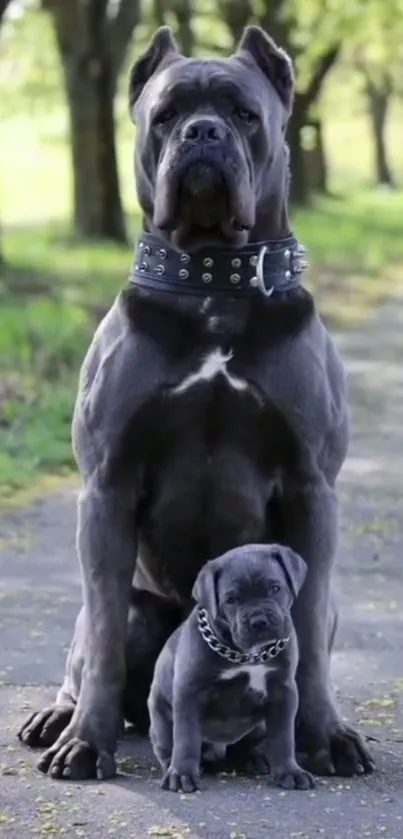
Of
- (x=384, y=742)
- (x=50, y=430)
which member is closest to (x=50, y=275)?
(x=50, y=430)

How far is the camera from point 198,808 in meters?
4.65

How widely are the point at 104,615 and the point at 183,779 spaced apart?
561 mm

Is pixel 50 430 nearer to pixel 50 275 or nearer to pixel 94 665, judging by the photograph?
pixel 94 665

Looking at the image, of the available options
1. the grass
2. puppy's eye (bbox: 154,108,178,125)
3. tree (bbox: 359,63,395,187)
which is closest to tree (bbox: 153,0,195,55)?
the grass

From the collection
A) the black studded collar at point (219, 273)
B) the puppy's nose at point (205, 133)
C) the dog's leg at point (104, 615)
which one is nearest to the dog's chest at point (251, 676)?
the dog's leg at point (104, 615)

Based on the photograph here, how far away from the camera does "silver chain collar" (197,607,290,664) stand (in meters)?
4.69

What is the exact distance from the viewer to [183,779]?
15.7 ft

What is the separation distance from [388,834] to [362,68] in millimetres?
57607

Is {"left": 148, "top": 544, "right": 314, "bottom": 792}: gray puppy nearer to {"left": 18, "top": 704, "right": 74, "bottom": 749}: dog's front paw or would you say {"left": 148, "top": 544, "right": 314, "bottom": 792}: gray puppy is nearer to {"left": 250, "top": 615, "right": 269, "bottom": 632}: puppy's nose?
{"left": 250, "top": 615, "right": 269, "bottom": 632}: puppy's nose

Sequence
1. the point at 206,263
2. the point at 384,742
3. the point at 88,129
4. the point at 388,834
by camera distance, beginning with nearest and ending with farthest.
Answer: the point at 388,834 → the point at 206,263 → the point at 384,742 → the point at 88,129

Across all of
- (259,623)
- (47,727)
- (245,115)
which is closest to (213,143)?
(245,115)

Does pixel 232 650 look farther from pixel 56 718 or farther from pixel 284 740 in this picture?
pixel 56 718

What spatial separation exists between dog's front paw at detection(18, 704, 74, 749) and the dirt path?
0.05 metres

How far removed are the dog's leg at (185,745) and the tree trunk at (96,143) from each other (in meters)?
22.6
